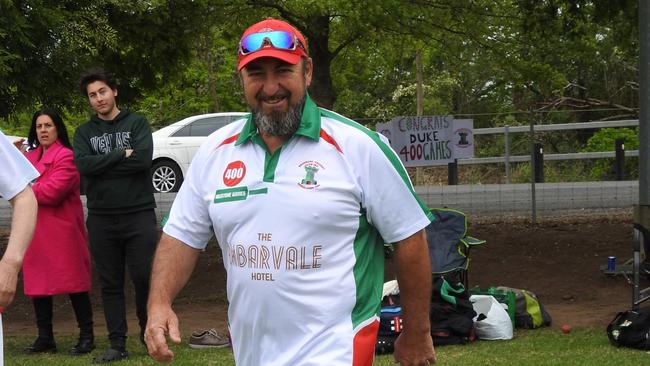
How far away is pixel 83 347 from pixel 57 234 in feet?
2.91

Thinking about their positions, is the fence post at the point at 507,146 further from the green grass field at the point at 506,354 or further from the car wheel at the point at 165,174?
the green grass field at the point at 506,354

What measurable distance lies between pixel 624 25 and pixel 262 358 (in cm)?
1019

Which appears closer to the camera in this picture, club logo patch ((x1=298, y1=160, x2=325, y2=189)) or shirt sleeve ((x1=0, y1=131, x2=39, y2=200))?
club logo patch ((x1=298, y1=160, x2=325, y2=189))

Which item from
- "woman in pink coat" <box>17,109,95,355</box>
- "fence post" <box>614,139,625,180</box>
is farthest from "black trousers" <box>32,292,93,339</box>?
"fence post" <box>614,139,625,180</box>

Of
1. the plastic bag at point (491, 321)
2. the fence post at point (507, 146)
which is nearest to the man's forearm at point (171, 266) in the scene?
the plastic bag at point (491, 321)

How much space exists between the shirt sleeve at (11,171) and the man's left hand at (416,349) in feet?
5.15

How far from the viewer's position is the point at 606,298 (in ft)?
34.7

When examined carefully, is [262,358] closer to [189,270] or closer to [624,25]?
[189,270]

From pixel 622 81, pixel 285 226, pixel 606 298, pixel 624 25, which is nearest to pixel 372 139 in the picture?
pixel 285 226

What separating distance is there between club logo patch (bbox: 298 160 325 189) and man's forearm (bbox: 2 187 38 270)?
123 centimetres

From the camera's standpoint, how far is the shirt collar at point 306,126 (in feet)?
11.7

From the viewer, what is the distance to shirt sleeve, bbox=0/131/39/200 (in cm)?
414

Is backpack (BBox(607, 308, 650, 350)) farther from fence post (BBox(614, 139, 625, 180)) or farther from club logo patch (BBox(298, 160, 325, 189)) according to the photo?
fence post (BBox(614, 139, 625, 180))

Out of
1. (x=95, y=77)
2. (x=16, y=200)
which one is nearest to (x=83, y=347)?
(x=95, y=77)
